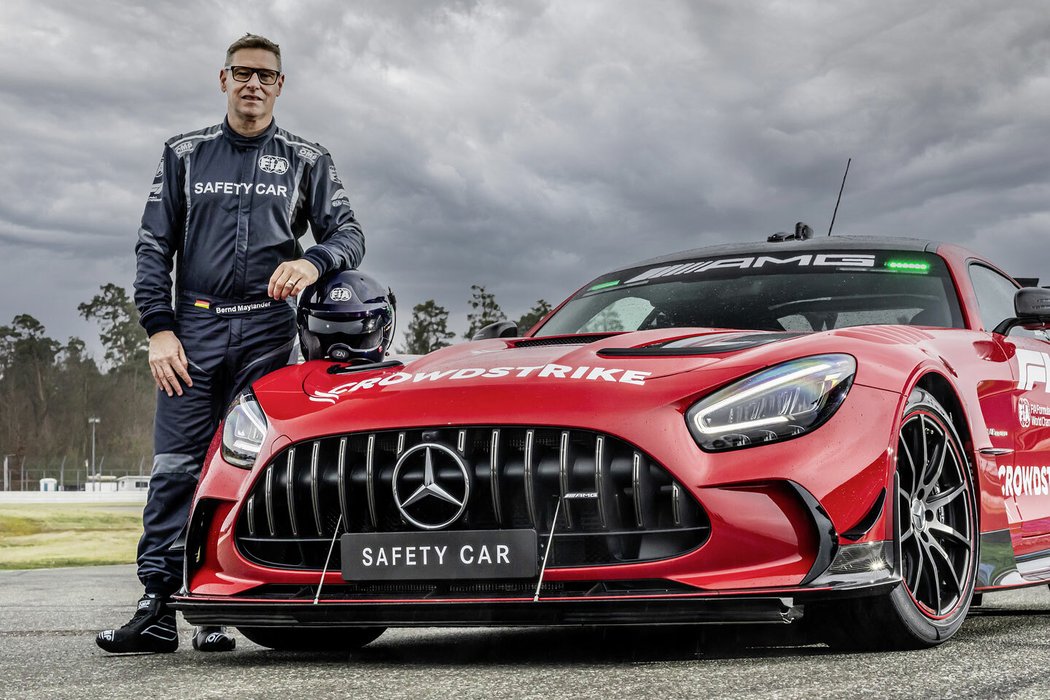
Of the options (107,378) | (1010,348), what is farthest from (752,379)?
(107,378)

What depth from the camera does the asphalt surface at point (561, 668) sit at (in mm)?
2645

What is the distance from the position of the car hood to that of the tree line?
101371 mm

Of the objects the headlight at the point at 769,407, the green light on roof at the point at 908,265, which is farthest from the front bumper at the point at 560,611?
the green light on roof at the point at 908,265

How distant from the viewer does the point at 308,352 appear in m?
4.52

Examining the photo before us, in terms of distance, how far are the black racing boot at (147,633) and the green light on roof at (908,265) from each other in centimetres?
290

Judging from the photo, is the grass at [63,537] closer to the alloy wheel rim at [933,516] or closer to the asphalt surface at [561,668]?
the asphalt surface at [561,668]

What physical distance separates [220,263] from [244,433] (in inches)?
43.9

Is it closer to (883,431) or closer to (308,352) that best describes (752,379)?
(883,431)

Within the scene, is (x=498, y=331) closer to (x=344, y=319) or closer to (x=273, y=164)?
(x=344, y=319)

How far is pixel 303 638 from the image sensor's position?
4070 mm

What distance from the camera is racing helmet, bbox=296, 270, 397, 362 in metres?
4.47

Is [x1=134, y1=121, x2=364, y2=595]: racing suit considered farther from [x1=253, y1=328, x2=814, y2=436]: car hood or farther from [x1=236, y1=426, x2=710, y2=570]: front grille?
[x1=236, y1=426, x2=710, y2=570]: front grille

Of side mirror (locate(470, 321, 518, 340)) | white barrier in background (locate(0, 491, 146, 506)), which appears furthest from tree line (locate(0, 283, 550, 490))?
side mirror (locate(470, 321, 518, 340))

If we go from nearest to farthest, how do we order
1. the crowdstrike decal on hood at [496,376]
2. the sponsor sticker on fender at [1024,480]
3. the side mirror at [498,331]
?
1. the crowdstrike decal on hood at [496,376]
2. the sponsor sticker on fender at [1024,480]
3. the side mirror at [498,331]
